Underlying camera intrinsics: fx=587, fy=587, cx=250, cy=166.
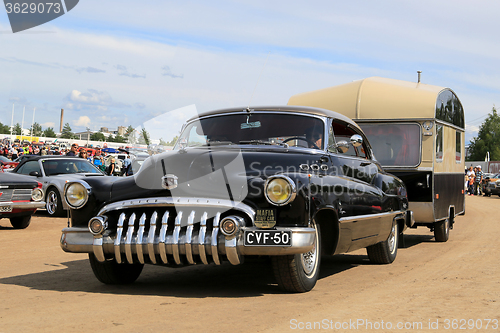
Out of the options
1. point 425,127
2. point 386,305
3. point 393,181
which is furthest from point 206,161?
point 425,127

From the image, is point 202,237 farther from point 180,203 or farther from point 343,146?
point 343,146

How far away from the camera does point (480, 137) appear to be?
11525 centimetres

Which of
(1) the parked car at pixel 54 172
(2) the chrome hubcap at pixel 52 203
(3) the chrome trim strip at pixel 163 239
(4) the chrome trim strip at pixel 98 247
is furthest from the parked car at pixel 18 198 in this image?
(3) the chrome trim strip at pixel 163 239

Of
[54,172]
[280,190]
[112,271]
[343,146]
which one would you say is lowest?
[112,271]

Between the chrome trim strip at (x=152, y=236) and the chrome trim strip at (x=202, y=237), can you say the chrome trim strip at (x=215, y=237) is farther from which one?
the chrome trim strip at (x=152, y=236)

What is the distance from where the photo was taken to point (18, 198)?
41.7 feet

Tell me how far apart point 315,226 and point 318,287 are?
0.87 m

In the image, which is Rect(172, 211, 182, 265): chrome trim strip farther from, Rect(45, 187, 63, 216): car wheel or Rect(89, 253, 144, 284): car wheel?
Rect(45, 187, 63, 216): car wheel

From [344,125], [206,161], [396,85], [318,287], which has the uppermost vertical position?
[396,85]

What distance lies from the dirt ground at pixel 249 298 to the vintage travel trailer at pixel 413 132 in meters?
2.40

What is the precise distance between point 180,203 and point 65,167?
42.5ft

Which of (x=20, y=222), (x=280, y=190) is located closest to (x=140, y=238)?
(x=280, y=190)

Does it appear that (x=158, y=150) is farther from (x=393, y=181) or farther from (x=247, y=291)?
(x=393, y=181)

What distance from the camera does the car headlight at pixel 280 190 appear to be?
507cm
